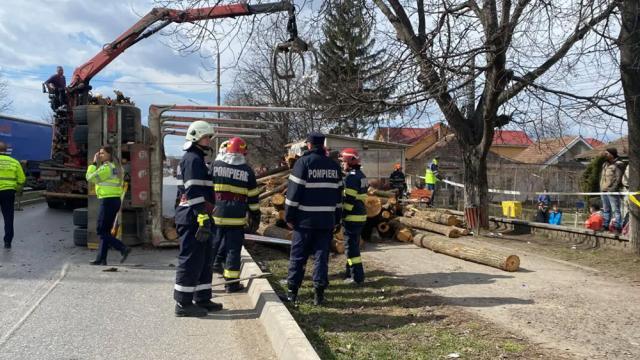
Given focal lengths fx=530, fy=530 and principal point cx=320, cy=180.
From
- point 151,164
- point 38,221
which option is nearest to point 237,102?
point 38,221

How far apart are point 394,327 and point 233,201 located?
2.59 m

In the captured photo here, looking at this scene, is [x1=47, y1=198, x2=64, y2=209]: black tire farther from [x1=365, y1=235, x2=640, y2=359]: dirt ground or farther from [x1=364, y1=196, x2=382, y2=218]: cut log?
[x1=365, y1=235, x2=640, y2=359]: dirt ground

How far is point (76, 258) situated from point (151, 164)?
6.96 feet

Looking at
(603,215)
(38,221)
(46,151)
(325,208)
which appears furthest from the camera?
(46,151)

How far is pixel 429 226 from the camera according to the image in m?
12.6

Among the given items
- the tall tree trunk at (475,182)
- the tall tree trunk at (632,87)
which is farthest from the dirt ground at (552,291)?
the tall tree trunk at (475,182)

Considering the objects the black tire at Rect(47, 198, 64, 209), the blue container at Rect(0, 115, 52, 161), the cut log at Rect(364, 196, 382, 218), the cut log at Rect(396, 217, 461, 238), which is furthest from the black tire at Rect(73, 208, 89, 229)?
the blue container at Rect(0, 115, 52, 161)

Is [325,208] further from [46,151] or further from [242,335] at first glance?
[46,151]

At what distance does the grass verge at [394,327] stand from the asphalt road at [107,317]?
684 millimetres

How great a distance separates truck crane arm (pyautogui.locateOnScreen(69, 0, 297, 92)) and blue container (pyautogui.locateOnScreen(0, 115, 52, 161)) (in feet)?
40.9

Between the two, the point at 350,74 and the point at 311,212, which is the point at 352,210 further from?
the point at 350,74

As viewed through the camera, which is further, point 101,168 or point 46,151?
point 46,151

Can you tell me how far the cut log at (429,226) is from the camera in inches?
476

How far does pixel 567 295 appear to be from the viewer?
277 inches
